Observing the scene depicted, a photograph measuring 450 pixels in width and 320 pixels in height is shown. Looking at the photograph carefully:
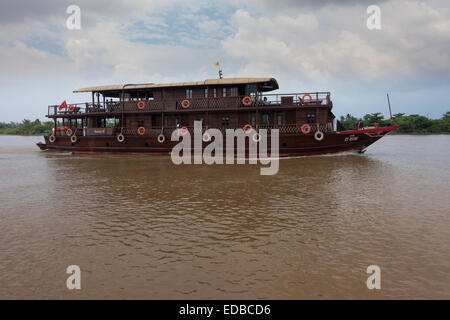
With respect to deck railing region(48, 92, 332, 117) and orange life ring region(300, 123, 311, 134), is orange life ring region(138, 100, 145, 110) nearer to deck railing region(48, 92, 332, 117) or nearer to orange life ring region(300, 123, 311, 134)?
deck railing region(48, 92, 332, 117)

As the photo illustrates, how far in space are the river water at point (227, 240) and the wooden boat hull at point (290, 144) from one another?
8.83 meters

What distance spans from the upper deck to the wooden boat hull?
2.08 m

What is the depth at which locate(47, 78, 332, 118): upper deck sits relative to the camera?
1945 cm

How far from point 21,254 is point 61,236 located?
2.80 feet

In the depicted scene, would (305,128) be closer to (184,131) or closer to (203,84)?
(203,84)

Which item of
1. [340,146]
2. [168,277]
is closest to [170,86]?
[340,146]

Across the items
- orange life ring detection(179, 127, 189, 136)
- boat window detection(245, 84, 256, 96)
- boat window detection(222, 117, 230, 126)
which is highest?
boat window detection(245, 84, 256, 96)

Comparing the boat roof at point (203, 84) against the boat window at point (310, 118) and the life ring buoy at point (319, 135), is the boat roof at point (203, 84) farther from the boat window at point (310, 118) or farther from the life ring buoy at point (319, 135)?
the life ring buoy at point (319, 135)

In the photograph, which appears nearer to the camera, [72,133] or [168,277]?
[168,277]

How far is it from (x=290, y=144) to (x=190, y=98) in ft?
26.9

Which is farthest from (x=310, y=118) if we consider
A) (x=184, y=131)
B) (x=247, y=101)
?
(x=184, y=131)

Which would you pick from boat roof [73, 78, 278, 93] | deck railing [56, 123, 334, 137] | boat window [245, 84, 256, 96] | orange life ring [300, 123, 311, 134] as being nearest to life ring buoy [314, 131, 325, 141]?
deck railing [56, 123, 334, 137]
